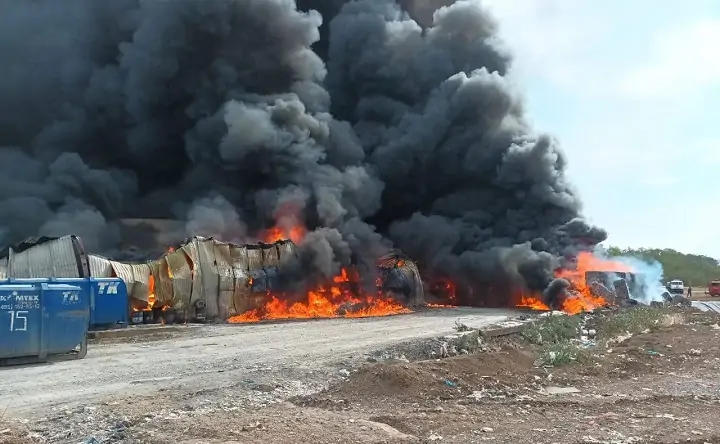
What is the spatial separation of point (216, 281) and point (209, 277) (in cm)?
36

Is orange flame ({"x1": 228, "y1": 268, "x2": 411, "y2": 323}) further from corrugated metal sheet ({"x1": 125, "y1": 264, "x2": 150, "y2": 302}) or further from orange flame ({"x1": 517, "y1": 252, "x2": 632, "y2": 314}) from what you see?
orange flame ({"x1": 517, "y1": 252, "x2": 632, "y2": 314})

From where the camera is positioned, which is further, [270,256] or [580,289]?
[580,289]

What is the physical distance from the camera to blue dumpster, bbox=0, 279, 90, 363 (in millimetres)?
13383

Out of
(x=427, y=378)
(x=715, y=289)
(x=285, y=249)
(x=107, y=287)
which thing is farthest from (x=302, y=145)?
(x=715, y=289)

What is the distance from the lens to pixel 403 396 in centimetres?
1057

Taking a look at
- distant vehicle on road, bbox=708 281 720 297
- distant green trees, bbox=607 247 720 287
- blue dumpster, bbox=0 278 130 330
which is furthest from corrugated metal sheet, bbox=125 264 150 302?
distant green trees, bbox=607 247 720 287

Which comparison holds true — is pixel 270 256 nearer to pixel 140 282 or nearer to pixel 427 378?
pixel 140 282

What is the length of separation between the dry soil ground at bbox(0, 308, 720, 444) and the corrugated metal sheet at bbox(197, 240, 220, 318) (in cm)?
773

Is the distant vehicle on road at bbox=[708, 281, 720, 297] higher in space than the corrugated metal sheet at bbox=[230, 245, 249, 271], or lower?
lower

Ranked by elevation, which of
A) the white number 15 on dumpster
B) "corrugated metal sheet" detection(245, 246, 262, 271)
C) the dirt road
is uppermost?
"corrugated metal sheet" detection(245, 246, 262, 271)

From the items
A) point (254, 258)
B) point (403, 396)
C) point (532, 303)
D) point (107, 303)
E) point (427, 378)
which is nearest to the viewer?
point (403, 396)

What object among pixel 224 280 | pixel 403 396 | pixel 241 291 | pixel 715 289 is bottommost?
pixel 403 396

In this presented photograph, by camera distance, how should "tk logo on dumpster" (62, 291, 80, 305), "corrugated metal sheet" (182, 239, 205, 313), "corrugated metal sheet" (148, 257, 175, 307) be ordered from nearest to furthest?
"tk logo on dumpster" (62, 291, 80, 305) < "corrugated metal sheet" (148, 257, 175, 307) < "corrugated metal sheet" (182, 239, 205, 313)

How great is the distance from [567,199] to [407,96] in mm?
12459
